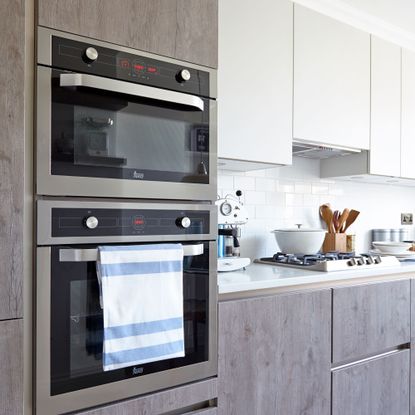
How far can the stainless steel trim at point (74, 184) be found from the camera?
1143mm

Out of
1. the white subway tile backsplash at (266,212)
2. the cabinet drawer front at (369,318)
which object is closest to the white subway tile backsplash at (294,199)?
the white subway tile backsplash at (266,212)

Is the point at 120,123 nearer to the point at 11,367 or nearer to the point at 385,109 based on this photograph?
the point at 11,367

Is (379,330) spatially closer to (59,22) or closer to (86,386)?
(86,386)

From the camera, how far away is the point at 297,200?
2631 mm

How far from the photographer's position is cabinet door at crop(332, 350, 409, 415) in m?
1.84

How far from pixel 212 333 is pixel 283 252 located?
93 centimetres

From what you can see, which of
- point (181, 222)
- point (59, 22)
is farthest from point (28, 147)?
point (181, 222)

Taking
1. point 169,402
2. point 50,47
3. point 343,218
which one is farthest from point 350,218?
point 50,47

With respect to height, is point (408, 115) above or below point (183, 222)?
above

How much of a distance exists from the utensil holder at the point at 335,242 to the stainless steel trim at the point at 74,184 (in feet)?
4.55

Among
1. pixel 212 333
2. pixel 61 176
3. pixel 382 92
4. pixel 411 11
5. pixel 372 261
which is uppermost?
pixel 411 11

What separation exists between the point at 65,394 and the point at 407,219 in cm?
298

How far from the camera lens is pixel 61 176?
3.86 ft

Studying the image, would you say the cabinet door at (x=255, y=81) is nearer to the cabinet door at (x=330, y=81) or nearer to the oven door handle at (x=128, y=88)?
the cabinet door at (x=330, y=81)
